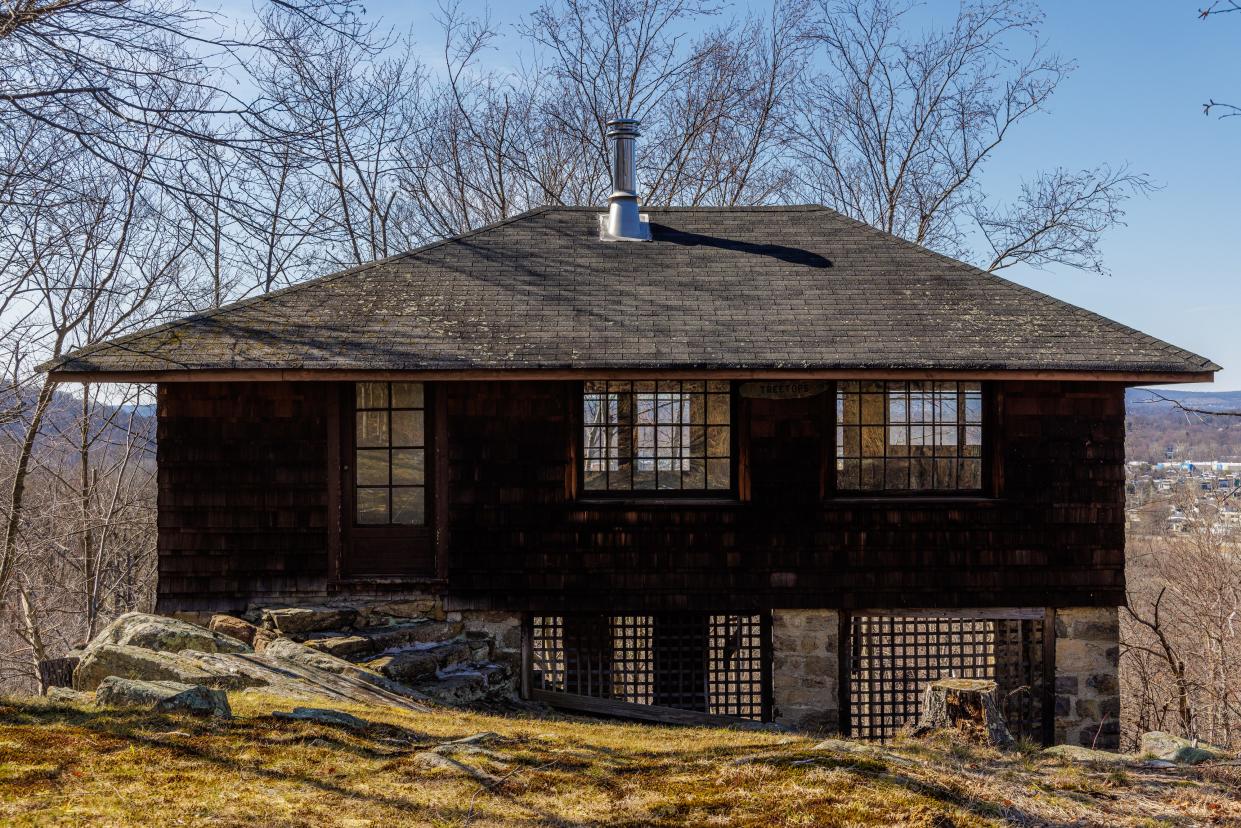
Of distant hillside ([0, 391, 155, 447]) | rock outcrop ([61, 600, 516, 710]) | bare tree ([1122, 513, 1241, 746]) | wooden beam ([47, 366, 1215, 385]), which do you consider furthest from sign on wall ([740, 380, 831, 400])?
distant hillside ([0, 391, 155, 447])

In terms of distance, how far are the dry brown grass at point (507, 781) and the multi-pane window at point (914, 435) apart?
185 inches

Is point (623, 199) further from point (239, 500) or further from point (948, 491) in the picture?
point (239, 500)

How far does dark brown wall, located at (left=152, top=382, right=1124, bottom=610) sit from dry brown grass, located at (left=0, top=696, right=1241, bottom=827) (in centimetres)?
303

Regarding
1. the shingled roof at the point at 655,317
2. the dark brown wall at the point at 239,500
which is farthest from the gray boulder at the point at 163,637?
the shingled roof at the point at 655,317

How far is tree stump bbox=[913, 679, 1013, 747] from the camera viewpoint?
712 centimetres

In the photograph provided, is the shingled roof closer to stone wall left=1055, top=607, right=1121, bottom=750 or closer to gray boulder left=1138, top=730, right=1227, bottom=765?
stone wall left=1055, top=607, right=1121, bottom=750

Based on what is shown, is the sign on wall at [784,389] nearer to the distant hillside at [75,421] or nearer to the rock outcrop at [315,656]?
the rock outcrop at [315,656]

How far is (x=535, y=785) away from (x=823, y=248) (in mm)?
8056

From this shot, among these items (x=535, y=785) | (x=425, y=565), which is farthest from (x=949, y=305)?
(x=535, y=785)

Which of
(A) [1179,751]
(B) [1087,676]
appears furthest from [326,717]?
(B) [1087,676]

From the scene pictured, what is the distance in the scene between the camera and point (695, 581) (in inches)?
371

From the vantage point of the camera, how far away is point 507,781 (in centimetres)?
509

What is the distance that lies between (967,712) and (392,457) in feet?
18.8

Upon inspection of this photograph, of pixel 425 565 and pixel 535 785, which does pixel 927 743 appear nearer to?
pixel 535 785
